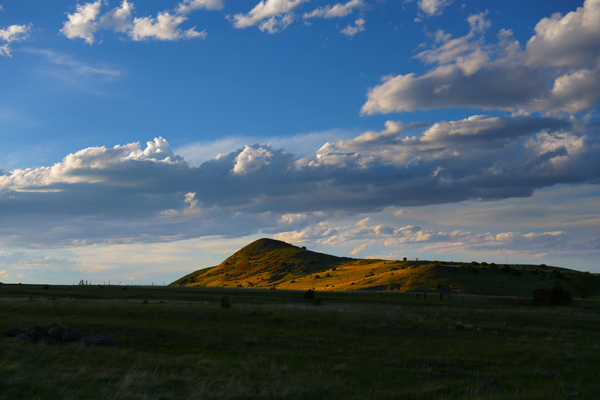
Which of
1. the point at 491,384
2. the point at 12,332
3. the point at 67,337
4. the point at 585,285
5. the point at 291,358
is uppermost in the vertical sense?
the point at 12,332

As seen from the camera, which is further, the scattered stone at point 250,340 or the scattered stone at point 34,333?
the scattered stone at point 250,340

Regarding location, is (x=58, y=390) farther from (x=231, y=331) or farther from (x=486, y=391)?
(x=231, y=331)

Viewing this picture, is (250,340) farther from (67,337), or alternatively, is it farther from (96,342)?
(67,337)

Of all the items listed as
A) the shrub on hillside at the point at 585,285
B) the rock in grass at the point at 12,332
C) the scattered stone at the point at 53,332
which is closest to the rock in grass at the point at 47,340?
the scattered stone at the point at 53,332

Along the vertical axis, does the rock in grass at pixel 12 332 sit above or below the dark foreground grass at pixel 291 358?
above

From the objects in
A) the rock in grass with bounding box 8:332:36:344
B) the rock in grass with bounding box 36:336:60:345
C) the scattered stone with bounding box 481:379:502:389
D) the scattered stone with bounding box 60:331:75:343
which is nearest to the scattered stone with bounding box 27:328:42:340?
the rock in grass with bounding box 8:332:36:344

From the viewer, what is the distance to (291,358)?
2253cm

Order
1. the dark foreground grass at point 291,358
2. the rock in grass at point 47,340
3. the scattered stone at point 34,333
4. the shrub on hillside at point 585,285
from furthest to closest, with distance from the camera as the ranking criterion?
1. the shrub on hillside at point 585,285
2. the scattered stone at point 34,333
3. the rock in grass at point 47,340
4. the dark foreground grass at point 291,358

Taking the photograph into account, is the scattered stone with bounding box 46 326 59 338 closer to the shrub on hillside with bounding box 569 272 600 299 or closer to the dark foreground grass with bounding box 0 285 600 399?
the dark foreground grass with bounding box 0 285 600 399

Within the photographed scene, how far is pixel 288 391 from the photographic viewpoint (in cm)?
1470

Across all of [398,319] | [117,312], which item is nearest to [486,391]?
[398,319]

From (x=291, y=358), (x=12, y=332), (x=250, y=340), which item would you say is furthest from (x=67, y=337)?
(x=291, y=358)

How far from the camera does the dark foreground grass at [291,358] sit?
14.5 m

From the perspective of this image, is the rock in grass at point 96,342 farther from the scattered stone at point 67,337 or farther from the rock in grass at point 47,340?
the rock in grass at point 47,340
